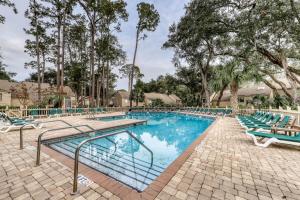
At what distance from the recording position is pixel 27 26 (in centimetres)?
1689

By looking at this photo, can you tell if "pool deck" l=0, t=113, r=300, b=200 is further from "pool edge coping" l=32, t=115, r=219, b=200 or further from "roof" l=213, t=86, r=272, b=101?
"roof" l=213, t=86, r=272, b=101

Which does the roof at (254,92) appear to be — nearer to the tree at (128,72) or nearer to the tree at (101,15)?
the tree at (128,72)

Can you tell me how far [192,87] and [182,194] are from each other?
3301 centimetres

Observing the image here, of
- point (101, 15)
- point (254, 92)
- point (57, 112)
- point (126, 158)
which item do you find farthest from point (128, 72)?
point (126, 158)

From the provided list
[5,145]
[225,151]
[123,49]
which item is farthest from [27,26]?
[225,151]

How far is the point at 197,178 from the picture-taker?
3.13 m

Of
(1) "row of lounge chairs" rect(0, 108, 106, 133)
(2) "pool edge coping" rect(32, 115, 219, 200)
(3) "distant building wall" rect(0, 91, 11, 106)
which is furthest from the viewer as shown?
(3) "distant building wall" rect(0, 91, 11, 106)

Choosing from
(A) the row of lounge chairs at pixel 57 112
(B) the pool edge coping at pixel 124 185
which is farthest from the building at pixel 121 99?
(B) the pool edge coping at pixel 124 185

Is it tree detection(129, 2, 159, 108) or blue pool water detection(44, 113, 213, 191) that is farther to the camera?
tree detection(129, 2, 159, 108)

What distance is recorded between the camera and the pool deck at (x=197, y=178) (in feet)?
8.36

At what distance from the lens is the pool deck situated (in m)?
2.55

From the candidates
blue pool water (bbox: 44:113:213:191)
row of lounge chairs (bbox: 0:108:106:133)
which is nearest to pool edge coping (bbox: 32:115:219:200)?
blue pool water (bbox: 44:113:213:191)

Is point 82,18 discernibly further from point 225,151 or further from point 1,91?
point 225,151

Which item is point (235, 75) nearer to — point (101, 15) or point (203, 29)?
point (203, 29)
